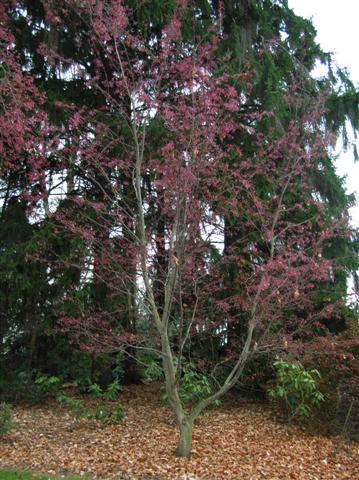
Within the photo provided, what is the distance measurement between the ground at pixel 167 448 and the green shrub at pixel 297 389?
0.26 m

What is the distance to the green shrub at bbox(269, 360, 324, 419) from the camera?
5.79 metres

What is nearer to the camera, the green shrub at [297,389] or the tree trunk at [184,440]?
the tree trunk at [184,440]

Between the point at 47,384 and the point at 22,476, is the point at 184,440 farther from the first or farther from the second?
the point at 47,384

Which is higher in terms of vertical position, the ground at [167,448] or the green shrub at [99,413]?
the green shrub at [99,413]

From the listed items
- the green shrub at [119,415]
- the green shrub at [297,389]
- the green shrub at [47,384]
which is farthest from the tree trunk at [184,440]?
the green shrub at [47,384]

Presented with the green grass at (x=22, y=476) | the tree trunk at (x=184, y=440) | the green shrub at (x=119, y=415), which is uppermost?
the green shrub at (x=119, y=415)

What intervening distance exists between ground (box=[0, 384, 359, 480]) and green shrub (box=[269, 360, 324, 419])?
0.86 ft

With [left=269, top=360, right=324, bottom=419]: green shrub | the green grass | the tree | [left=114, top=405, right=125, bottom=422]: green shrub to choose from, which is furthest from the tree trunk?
[left=269, top=360, right=324, bottom=419]: green shrub

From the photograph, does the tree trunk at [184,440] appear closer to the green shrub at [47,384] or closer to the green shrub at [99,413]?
the green shrub at [99,413]

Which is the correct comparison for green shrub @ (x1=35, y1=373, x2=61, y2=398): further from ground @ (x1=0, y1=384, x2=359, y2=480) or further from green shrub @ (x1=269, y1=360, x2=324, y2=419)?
green shrub @ (x1=269, y1=360, x2=324, y2=419)

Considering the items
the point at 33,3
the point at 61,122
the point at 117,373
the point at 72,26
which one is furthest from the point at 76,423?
the point at 33,3

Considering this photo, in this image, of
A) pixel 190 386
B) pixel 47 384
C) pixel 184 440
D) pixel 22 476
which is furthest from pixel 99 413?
pixel 22 476

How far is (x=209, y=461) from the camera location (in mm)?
4617

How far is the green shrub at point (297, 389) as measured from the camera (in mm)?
5793
